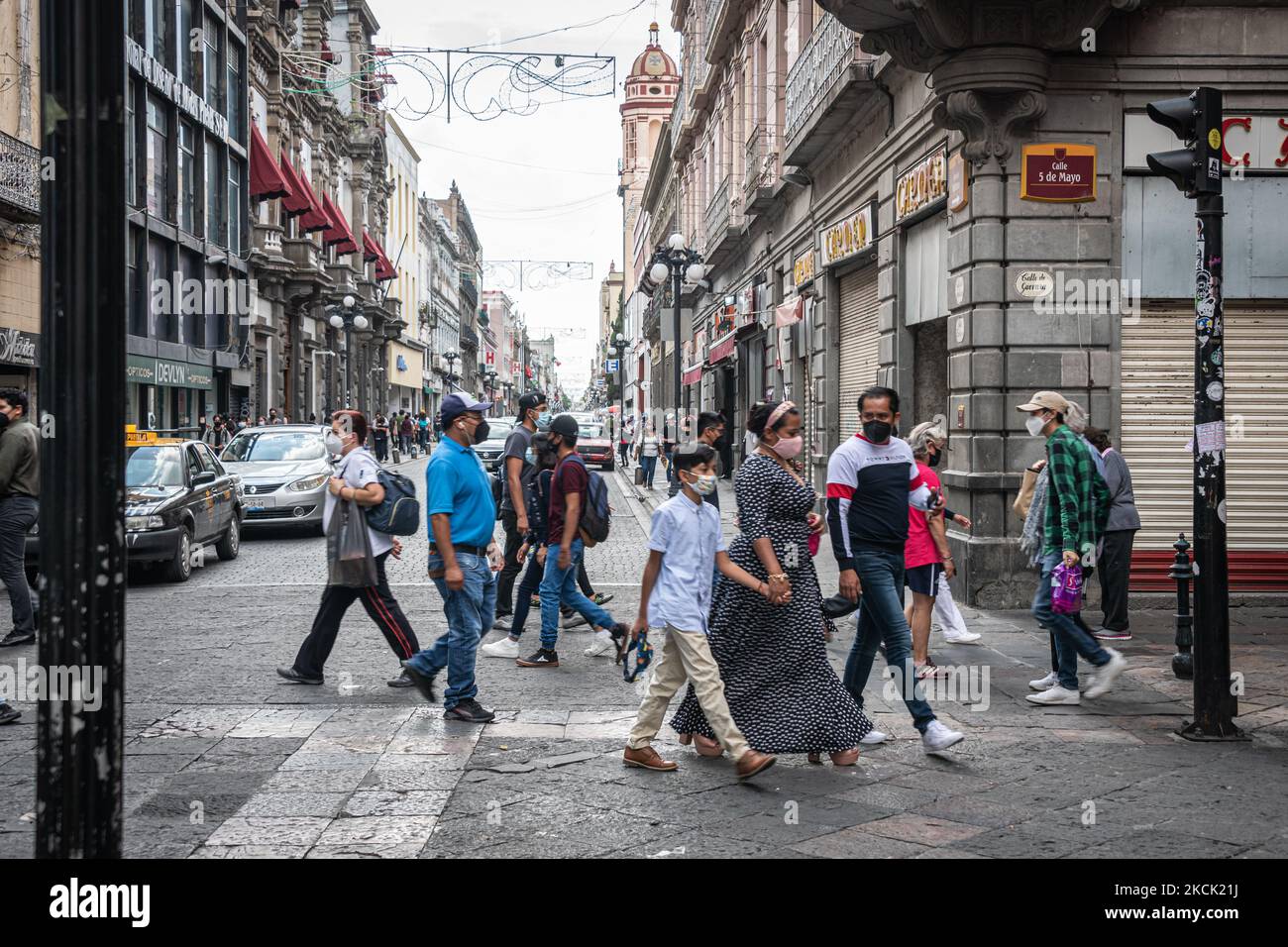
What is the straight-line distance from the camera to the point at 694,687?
6180 millimetres

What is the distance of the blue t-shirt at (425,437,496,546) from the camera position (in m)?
7.19

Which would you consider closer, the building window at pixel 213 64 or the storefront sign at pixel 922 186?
the storefront sign at pixel 922 186

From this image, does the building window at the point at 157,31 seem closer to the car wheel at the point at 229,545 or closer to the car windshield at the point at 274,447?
the car windshield at the point at 274,447

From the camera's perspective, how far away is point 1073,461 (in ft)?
25.0

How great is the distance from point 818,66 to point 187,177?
2122 centimetres

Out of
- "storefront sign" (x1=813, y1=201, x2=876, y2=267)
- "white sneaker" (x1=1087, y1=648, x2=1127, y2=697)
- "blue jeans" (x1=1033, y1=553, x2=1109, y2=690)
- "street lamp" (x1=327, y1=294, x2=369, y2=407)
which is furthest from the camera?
"street lamp" (x1=327, y1=294, x2=369, y2=407)

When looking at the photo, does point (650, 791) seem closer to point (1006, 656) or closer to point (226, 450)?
point (1006, 656)

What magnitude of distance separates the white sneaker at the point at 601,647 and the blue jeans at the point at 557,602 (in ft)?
1.12

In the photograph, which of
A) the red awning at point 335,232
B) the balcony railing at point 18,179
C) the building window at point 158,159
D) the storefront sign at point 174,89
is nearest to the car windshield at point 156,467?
the balcony railing at point 18,179

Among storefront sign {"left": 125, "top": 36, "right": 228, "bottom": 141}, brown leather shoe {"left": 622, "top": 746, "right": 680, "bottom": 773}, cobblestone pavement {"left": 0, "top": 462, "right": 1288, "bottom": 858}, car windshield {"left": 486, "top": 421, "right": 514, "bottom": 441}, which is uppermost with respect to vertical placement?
storefront sign {"left": 125, "top": 36, "right": 228, "bottom": 141}

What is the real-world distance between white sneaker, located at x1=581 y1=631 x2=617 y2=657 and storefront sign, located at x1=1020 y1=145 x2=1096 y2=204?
5.64 m

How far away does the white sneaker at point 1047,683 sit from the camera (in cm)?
783

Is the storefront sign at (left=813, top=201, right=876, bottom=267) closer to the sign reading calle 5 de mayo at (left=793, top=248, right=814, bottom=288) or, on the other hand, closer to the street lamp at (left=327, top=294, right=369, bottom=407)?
the sign reading calle 5 de mayo at (left=793, top=248, right=814, bottom=288)

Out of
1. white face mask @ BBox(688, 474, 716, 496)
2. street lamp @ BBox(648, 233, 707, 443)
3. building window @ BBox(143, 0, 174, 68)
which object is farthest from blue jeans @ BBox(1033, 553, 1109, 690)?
building window @ BBox(143, 0, 174, 68)
